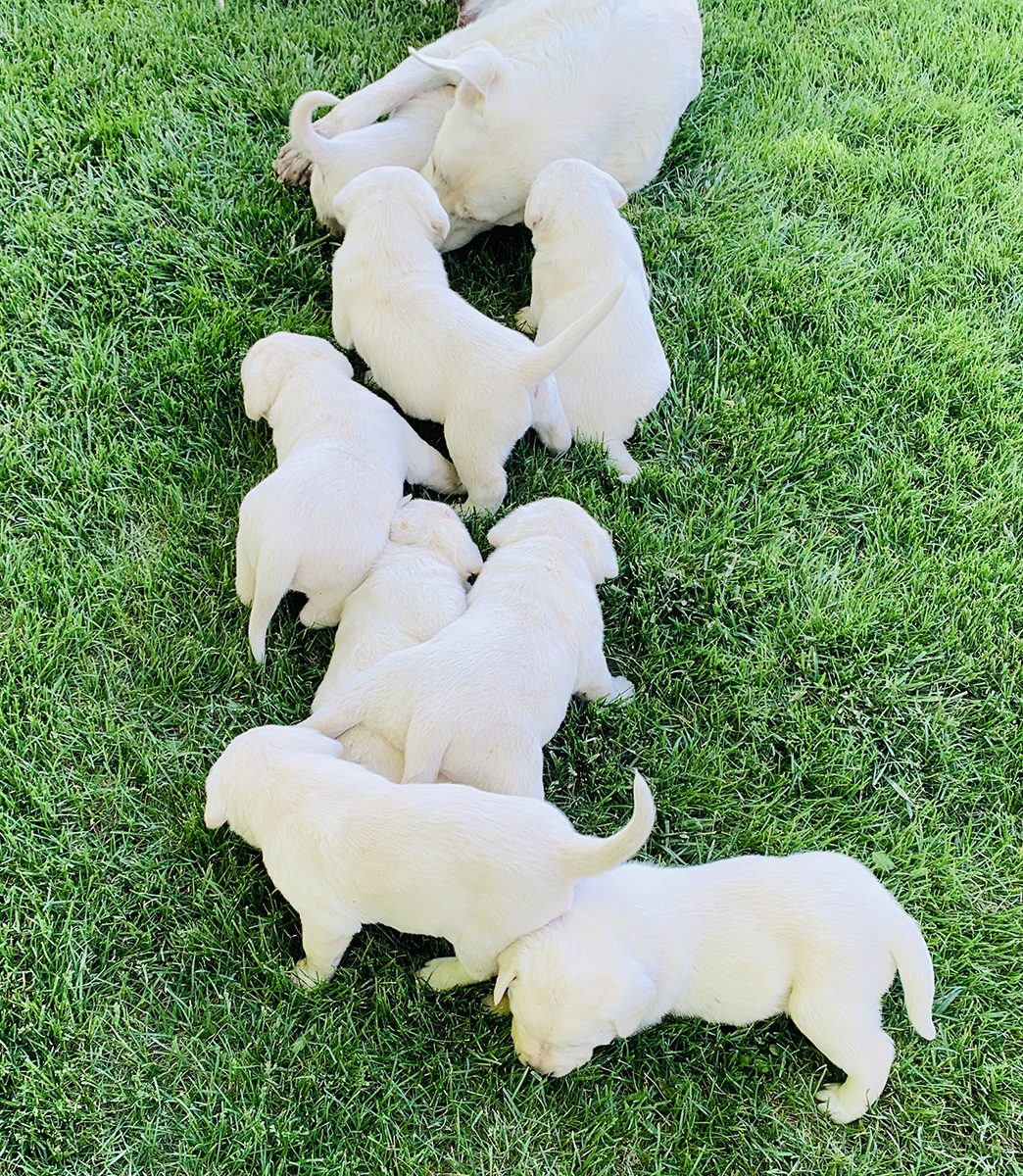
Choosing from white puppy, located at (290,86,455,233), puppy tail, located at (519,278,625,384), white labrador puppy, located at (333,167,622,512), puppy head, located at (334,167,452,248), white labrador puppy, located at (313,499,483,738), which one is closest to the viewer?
white labrador puppy, located at (313,499,483,738)

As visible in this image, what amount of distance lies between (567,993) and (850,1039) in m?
0.61

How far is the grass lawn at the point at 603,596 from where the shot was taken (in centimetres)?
212

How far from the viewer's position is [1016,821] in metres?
2.60

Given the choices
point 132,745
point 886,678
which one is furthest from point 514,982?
point 886,678

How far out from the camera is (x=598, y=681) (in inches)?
100

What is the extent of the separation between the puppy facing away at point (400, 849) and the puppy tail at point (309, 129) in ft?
6.44

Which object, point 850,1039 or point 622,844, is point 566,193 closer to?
point 622,844

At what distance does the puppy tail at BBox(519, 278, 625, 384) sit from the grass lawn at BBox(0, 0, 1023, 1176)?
0.41 metres

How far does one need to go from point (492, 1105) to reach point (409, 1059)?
7.5 inches

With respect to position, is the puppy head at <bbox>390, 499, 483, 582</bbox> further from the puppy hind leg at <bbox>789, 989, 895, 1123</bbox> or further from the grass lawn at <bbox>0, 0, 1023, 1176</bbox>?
the puppy hind leg at <bbox>789, 989, 895, 1123</bbox>


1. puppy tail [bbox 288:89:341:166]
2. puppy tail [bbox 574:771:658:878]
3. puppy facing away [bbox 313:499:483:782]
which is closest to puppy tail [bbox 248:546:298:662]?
puppy facing away [bbox 313:499:483:782]

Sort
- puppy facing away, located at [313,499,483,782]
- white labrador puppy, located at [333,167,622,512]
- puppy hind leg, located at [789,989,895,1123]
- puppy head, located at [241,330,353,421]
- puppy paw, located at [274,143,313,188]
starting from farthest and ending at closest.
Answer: puppy paw, located at [274,143,313,188], puppy head, located at [241,330,353,421], white labrador puppy, located at [333,167,622,512], puppy facing away, located at [313,499,483,782], puppy hind leg, located at [789,989,895,1123]

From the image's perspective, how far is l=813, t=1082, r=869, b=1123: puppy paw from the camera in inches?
84.0

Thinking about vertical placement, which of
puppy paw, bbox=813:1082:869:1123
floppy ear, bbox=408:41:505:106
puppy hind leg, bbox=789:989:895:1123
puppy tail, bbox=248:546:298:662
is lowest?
puppy paw, bbox=813:1082:869:1123
